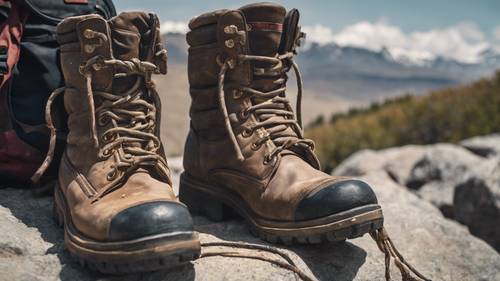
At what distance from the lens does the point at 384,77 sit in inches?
6038

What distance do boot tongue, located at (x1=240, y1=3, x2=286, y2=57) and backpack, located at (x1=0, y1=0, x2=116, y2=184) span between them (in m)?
0.90

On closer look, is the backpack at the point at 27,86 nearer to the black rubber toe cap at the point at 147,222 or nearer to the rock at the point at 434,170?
the black rubber toe cap at the point at 147,222

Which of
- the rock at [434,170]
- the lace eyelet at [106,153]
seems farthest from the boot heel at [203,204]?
the rock at [434,170]

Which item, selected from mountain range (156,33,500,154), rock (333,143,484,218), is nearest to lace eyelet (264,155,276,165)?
rock (333,143,484,218)

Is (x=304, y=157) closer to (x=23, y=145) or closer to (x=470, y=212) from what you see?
(x=23, y=145)

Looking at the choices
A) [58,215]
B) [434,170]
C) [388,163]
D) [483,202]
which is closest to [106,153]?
[58,215]

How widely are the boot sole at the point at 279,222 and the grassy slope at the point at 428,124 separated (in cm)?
826

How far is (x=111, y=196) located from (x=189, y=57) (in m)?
0.79

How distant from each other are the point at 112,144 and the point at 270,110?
2.25 feet

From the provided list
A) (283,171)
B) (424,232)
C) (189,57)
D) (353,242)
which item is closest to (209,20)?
(189,57)

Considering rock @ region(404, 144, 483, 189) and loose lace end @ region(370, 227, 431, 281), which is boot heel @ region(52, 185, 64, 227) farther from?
rock @ region(404, 144, 483, 189)

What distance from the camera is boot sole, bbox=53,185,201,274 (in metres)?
1.61

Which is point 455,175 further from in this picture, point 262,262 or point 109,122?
point 109,122

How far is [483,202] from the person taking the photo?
466 cm
